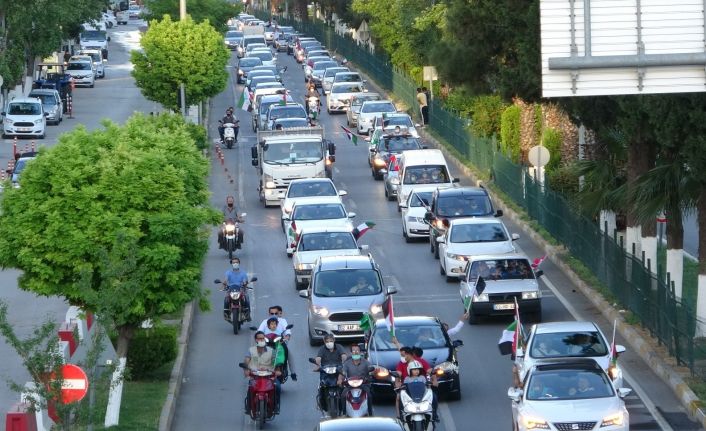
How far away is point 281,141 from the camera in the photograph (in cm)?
4753

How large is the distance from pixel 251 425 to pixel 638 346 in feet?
25.1

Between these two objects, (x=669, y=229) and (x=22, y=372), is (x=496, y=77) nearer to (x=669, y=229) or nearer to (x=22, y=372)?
(x=669, y=229)

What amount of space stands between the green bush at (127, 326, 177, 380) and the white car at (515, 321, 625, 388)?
20.2 ft

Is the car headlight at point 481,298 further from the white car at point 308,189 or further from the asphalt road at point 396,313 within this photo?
the white car at point 308,189

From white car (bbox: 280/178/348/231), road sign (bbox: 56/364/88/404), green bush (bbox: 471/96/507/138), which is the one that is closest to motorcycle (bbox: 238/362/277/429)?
road sign (bbox: 56/364/88/404)

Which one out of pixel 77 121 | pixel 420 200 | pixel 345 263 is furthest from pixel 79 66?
pixel 345 263

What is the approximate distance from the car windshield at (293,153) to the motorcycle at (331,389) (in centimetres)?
2430

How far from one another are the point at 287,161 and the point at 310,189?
4266 millimetres

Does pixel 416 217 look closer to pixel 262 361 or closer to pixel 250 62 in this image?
pixel 262 361

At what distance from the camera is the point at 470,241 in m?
35.1

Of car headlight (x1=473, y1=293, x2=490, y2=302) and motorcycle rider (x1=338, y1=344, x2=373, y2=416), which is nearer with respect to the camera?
motorcycle rider (x1=338, y1=344, x2=373, y2=416)

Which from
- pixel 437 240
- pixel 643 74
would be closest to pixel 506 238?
pixel 437 240

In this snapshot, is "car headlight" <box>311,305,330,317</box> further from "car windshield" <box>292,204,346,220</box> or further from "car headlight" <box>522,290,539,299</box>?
"car windshield" <box>292,204,346,220</box>

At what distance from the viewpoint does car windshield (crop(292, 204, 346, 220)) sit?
3922 centimetres
